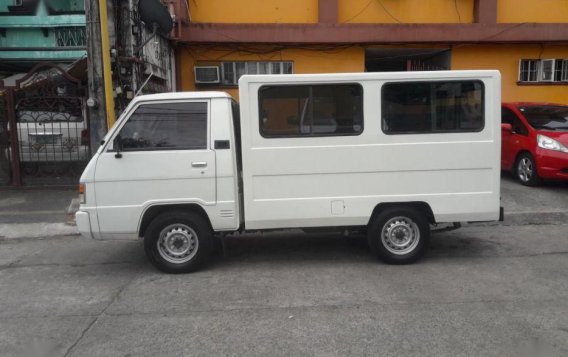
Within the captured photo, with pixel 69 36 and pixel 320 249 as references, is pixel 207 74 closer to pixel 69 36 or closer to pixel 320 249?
pixel 69 36

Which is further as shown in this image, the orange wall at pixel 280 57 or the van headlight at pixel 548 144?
the orange wall at pixel 280 57

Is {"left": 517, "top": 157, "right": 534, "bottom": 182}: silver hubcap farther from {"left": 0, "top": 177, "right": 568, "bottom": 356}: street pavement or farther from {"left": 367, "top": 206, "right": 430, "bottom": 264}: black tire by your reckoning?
{"left": 367, "top": 206, "right": 430, "bottom": 264}: black tire

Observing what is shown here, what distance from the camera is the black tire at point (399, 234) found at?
5.88m

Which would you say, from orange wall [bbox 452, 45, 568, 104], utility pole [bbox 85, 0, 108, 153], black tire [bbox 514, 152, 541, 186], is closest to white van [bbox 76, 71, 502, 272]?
utility pole [bbox 85, 0, 108, 153]

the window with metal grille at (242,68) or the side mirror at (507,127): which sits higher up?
the window with metal grille at (242,68)

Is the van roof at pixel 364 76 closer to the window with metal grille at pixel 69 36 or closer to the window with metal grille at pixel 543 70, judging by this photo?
the window with metal grille at pixel 543 70

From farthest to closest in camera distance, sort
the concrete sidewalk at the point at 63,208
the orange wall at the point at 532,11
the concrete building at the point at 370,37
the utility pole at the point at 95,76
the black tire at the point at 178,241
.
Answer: the orange wall at the point at 532,11, the concrete building at the point at 370,37, the utility pole at the point at 95,76, the concrete sidewalk at the point at 63,208, the black tire at the point at 178,241

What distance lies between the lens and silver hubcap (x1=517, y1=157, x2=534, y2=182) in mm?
9633

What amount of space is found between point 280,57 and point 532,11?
646 centimetres

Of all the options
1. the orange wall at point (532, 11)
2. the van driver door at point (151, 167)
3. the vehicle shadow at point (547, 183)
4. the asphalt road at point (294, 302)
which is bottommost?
the asphalt road at point (294, 302)

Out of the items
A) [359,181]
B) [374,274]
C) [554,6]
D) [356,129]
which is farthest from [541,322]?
[554,6]

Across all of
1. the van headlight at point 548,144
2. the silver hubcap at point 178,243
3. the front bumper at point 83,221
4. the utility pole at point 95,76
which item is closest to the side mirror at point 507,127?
the van headlight at point 548,144

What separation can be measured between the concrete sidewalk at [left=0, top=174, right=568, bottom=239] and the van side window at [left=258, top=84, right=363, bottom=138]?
3.96 metres

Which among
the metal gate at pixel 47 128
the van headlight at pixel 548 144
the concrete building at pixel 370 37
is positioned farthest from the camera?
the concrete building at pixel 370 37
